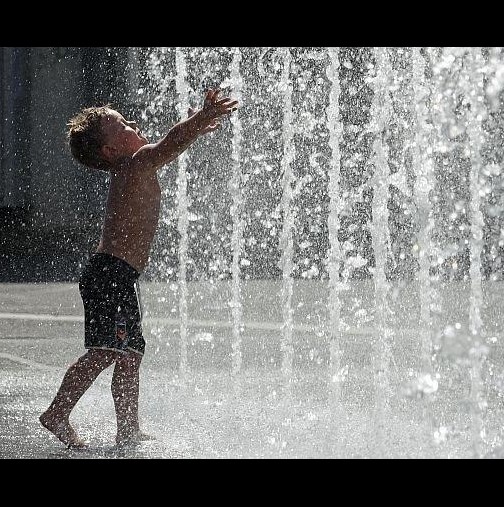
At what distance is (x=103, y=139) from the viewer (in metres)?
4.11

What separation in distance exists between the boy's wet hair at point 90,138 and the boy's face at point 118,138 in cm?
2

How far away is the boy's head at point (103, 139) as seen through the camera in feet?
13.5

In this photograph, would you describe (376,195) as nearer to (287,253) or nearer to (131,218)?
(287,253)

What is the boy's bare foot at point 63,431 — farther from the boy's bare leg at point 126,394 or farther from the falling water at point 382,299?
the falling water at point 382,299

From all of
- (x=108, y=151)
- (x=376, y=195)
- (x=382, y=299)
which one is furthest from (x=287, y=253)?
(x=108, y=151)

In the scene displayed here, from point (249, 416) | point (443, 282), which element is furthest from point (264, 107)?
point (249, 416)

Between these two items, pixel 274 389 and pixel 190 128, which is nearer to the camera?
pixel 190 128

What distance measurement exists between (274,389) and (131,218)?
1.47m

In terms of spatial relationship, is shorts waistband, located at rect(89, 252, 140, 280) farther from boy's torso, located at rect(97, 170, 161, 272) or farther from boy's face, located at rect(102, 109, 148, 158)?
boy's face, located at rect(102, 109, 148, 158)

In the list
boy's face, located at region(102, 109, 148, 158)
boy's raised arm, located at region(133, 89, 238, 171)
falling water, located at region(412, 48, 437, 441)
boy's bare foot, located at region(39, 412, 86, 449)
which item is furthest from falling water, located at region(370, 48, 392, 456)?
boy's face, located at region(102, 109, 148, 158)

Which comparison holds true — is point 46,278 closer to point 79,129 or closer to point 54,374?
point 54,374

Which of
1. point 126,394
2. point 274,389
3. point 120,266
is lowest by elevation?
point 274,389

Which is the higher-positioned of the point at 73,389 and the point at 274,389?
the point at 73,389

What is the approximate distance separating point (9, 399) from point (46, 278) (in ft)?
24.0
